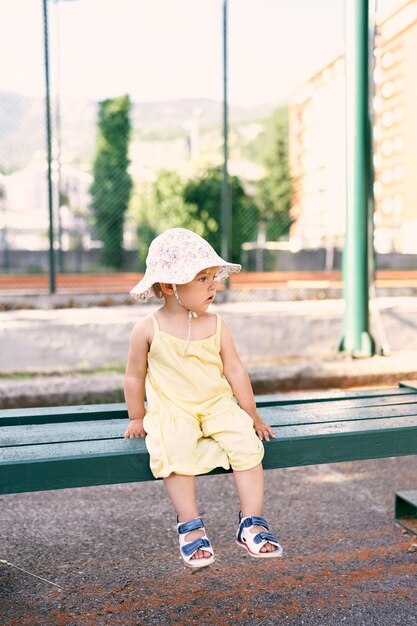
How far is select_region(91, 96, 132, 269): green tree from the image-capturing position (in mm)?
27516

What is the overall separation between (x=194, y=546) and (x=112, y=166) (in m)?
27.8

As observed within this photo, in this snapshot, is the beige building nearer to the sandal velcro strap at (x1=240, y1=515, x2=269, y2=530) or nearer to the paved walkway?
the paved walkway

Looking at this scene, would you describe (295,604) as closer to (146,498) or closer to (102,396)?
(146,498)

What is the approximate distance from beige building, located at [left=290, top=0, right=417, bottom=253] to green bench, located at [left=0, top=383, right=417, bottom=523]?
12.8 m

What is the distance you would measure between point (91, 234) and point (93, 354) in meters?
21.9

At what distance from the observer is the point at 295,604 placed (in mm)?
2355

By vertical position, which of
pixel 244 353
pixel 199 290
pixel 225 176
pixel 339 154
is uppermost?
pixel 339 154

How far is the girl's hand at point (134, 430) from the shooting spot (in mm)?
2361

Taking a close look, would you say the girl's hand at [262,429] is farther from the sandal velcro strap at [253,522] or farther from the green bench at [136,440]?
the sandal velcro strap at [253,522]

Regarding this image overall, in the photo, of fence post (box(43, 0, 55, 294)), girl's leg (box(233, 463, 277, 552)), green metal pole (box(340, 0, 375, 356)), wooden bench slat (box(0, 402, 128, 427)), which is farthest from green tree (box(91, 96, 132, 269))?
girl's leg (box(233, 463, 277, 552))

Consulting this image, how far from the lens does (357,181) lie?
232 inches

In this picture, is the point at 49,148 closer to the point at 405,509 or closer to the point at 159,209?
the point at 405,509

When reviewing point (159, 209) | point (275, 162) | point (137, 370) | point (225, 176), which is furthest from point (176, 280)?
point (275, 162)

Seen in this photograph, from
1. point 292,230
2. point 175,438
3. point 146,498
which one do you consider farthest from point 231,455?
point 292,230
